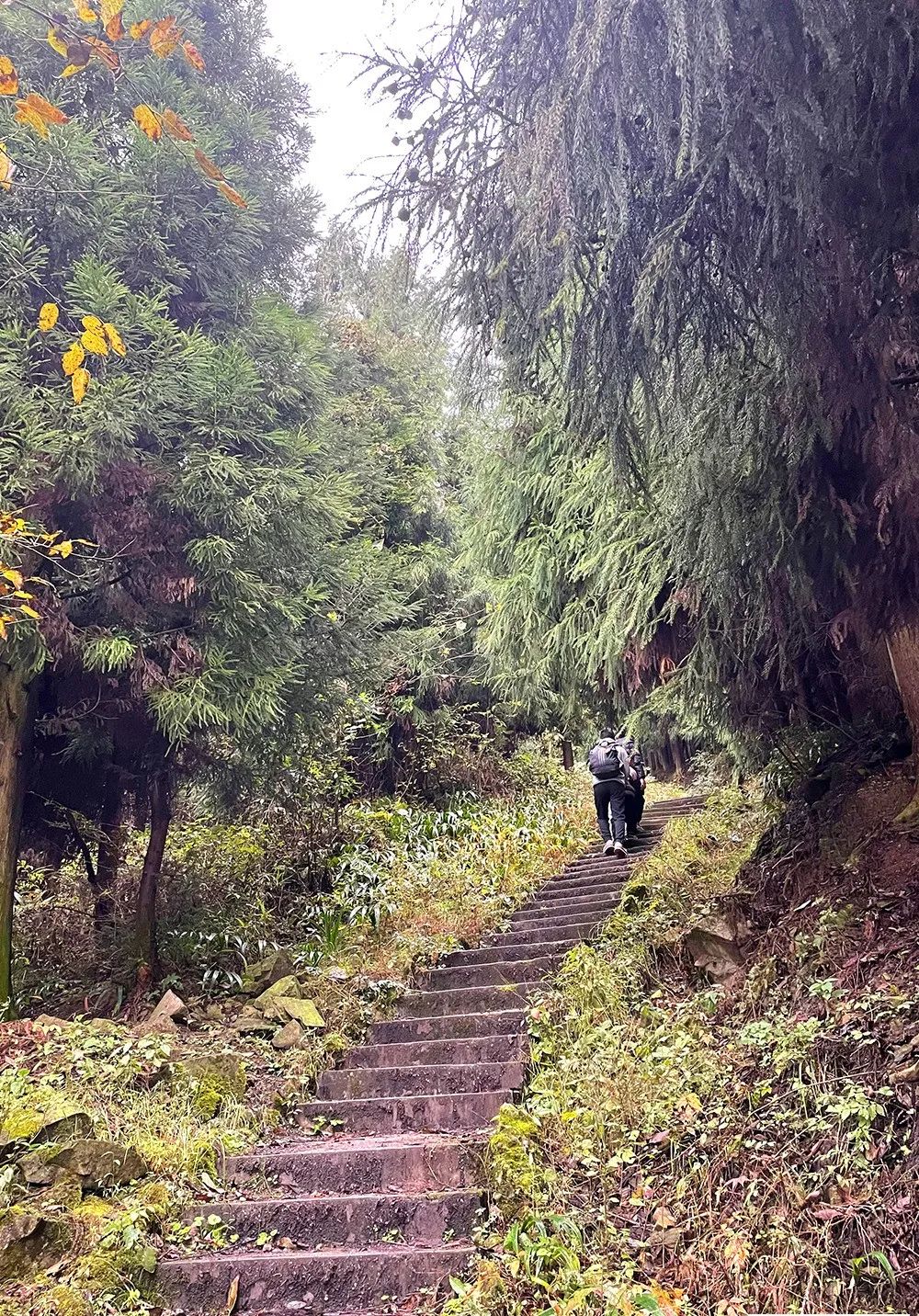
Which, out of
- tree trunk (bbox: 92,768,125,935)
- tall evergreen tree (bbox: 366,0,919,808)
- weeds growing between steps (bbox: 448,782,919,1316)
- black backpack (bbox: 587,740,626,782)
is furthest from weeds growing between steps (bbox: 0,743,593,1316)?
tall evergreen tree (bbox: 366,0,919,808)

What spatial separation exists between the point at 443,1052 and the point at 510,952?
1.50m

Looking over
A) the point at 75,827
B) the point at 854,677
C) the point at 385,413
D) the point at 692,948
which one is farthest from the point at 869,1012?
the point at 385,413

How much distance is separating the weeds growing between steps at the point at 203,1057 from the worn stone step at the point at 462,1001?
0.23 m

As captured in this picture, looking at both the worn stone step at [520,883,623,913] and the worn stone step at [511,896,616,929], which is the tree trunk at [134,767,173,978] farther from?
the worn stone step at [520,883,623,913]

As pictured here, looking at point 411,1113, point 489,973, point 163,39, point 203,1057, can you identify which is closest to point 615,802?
point 489,973

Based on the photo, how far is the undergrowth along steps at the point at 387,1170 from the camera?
13.5ft

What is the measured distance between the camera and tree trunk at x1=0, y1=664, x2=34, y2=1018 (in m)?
6.36

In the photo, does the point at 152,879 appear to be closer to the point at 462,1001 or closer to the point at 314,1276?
the point at 462,1001

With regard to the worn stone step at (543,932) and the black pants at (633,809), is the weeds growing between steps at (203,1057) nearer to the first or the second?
the worn stone step at (543,932)

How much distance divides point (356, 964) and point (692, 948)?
3066 millimetres

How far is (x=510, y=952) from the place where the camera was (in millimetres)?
7461

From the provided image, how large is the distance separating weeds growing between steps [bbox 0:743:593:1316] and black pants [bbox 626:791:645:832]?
914 millimetres

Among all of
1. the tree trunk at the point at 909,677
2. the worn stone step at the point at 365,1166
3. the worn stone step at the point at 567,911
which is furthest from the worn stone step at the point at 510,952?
the tree trunk at the point at 909,677

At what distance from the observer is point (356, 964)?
298 inches
